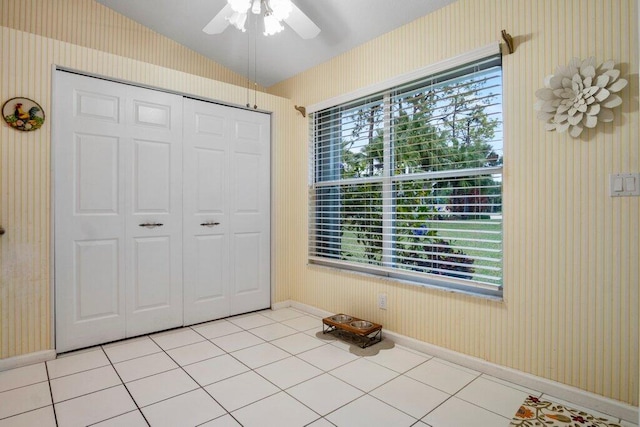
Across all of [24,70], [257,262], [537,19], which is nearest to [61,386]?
[257,262]

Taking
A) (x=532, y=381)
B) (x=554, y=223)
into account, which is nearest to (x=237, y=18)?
(x=554, y=223)

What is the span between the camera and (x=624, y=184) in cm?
184

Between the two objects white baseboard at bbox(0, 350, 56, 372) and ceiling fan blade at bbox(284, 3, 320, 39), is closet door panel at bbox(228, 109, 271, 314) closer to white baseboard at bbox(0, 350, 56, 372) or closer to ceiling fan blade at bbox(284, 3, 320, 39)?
ceiling fan blade at bbox(284, 3, 320, 39)

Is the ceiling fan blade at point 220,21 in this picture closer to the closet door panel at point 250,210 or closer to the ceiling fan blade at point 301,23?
the ceiling fan blade at point 301,23

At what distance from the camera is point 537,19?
2.15 m

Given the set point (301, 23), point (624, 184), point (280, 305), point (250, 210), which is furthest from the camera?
point (280, 305)

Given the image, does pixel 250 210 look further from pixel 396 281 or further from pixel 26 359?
pixel 26 359

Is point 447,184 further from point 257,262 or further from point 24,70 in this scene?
point 24,70

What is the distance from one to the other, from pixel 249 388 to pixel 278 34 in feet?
10.1

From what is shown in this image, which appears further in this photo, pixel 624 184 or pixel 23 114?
pixel 23 114

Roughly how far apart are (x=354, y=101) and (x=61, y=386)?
307cm

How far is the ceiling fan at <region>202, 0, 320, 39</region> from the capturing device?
7.43 ft

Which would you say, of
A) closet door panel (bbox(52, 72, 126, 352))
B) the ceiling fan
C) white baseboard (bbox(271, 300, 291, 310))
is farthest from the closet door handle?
the ceiling fan

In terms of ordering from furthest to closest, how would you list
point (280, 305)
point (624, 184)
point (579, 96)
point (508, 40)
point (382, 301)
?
1. point (280, 305)
2. point (382, 301)
3. point (508, 40)
4. point (579, 96)
5. point (624, 184)
